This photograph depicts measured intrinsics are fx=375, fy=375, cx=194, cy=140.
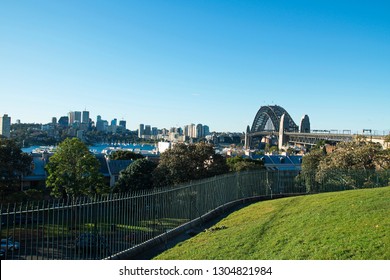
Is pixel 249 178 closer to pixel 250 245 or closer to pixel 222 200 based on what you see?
pixel 222 200

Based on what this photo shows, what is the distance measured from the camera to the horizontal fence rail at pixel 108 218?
26.6 ft

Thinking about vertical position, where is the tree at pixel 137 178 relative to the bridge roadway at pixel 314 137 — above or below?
below

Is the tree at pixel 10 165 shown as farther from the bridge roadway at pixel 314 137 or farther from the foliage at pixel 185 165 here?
the bridge roadway at pixel 314 137

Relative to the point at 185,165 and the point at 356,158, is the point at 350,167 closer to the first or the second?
the point at 356,158

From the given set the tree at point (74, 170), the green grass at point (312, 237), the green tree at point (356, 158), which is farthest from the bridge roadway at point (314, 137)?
the green grass at point (312, 237)

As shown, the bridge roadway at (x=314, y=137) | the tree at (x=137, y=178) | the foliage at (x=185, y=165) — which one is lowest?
the tree at (x=137, y=178)

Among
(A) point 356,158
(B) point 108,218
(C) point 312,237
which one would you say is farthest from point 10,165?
(A) point 356,158

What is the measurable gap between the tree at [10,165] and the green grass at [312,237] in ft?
71.9

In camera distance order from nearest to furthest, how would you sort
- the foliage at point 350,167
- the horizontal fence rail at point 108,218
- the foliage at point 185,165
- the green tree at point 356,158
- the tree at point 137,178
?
the horizontal fence rail at point 108,218 → the foliage at point 350,167 → the green tree at point 356,158 → the foliage at point 185,165 → the tree at point 137,178

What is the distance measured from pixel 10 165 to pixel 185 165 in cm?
1379

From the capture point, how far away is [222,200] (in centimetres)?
1842

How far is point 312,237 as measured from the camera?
862 centimetres

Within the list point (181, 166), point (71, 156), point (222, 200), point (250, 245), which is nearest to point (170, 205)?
point (250, 245)

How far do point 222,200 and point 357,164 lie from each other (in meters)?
16.8
